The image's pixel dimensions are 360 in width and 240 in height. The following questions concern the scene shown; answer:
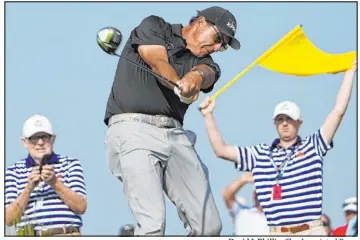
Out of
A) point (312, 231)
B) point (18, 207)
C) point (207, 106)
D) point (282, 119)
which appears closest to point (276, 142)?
point (282, 119)

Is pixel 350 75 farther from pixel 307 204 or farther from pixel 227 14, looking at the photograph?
pixel 227 14

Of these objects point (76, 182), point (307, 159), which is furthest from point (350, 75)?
point (76, 182)

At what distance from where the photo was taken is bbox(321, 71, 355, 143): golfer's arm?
1234 cm

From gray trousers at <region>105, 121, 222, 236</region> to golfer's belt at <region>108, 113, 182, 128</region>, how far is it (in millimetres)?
35

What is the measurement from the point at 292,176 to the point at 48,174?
8.39ft

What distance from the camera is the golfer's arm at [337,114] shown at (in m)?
12.3

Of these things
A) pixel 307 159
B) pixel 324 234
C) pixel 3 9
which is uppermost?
pixel 3 9

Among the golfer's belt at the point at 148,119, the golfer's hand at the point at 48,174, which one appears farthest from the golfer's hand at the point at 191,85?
the golfer's hand at the point at 48,174

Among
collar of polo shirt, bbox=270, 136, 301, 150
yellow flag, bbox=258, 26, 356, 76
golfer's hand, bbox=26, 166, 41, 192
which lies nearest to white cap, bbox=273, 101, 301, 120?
collar of polo shirt, bbox=270, 136, 301, 150

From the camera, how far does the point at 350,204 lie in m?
15.0

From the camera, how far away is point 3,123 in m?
12.5

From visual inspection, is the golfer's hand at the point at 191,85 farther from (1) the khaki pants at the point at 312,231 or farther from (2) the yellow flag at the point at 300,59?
(2) the yellow flag at the point at 300,59

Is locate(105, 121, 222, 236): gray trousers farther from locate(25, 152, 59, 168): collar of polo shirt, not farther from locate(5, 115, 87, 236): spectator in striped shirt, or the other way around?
locate(25, 152, 59, 168): collar of polo shirt

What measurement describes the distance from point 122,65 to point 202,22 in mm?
791
